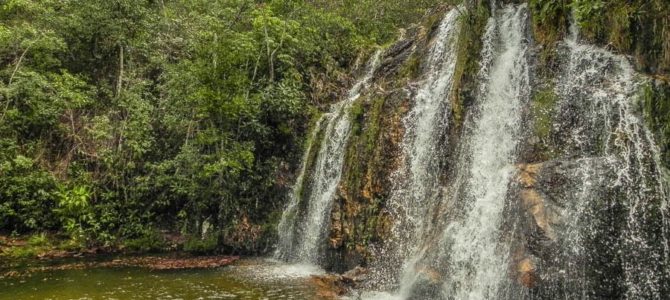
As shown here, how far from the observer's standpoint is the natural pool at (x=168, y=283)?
1038cm

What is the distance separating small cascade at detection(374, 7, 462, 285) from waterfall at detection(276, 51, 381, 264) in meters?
2.50

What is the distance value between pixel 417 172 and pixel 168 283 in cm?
696

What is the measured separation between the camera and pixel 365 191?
40.9 feet

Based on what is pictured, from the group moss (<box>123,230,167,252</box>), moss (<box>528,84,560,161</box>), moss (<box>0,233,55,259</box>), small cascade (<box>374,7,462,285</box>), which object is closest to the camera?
moss (<box>528,84,560,161</box>)

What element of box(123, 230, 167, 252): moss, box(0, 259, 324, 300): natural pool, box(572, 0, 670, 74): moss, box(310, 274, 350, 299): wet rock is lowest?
box(0, 259, 324, 300): natural pool

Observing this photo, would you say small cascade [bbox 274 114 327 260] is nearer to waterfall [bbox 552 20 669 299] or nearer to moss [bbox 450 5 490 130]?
moss [bbox 450 5 490 130]

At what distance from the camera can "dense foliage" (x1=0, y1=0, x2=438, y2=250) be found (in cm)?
1585

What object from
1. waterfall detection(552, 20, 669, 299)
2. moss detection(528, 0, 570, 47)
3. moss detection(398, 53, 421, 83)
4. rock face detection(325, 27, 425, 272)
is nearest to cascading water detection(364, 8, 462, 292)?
rock face detection(325, 27, 425, 272)

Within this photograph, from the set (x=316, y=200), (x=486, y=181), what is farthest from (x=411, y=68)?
(x=486, y=181)

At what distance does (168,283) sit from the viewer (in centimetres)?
1158

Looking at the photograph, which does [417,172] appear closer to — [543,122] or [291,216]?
[543,122]

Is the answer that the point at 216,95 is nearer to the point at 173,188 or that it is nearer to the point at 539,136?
the point at 173,188

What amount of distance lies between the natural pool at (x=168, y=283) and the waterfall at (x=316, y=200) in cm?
93

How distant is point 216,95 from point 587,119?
1090 cm
